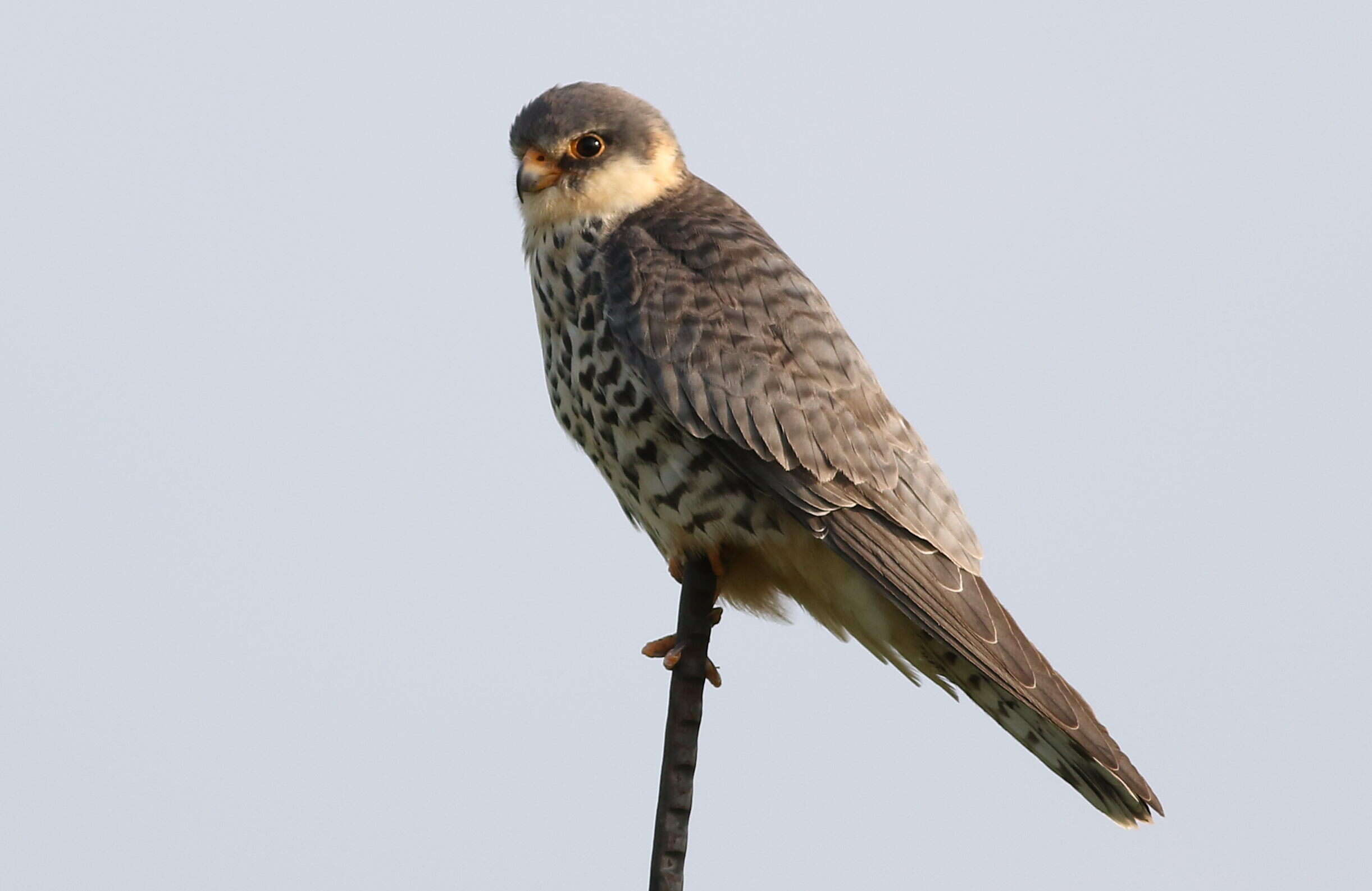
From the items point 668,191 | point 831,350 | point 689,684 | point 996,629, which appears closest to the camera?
point 689,684

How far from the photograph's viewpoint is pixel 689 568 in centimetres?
501

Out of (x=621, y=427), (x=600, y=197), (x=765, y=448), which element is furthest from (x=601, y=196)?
(x=765, y=448)

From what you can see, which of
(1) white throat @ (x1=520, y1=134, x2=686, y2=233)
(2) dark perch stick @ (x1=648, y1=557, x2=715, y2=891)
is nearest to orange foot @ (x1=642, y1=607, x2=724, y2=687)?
(2) dark perch stick @ (x1=648, y1=557, x2=715, y2=891)

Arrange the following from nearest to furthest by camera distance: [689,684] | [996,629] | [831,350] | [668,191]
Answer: [689,684], [996,629], [831,350], [668,191]

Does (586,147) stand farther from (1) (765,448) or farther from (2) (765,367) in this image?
(1) (765,448)

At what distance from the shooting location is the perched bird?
188 inches

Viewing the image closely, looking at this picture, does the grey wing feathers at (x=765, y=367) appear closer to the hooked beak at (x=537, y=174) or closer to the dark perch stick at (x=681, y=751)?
the hooked beak at (x=537, y=174)

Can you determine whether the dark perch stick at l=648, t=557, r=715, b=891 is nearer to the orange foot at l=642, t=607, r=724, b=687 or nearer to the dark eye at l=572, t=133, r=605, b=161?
the orange foot at l=642, t=607, r=724, b=687

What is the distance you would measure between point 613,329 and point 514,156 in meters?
0.87

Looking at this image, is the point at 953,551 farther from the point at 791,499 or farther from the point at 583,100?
the point at 583,100

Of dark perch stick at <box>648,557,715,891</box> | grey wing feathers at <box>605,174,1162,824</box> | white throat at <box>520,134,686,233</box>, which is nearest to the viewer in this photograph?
dark perch stick at <box>648,557,715,891</box>

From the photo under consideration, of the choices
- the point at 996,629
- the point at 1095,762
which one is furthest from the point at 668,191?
the point at 1095,762

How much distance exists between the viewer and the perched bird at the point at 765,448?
4785 millimetres

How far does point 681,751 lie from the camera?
438cm
